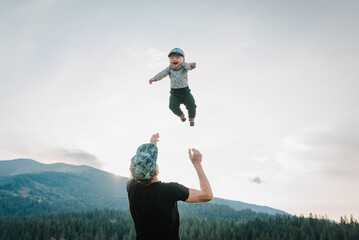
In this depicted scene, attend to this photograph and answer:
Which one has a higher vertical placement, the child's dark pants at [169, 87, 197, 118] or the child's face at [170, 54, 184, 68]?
the child's face at [170, 54, 184, 68]

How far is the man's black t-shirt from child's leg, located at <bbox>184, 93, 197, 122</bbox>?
4760mm

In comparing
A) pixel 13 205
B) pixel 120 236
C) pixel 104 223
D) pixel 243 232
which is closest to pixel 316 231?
pixel 243 232

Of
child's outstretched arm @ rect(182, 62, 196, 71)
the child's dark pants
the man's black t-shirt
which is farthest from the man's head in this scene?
the man's black t-shirt

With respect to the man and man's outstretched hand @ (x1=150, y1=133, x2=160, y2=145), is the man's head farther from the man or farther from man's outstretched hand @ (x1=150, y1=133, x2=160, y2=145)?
the man

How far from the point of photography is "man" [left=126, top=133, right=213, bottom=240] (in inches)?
145

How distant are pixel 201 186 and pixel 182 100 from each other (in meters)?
4.96

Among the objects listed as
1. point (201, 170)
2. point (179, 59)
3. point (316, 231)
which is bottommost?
point (316, 231)

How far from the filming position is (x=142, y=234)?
381cm

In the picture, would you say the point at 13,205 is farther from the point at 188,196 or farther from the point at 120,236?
the point at 188,196

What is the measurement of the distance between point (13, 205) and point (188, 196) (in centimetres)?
21928

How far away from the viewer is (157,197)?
12.3 ft

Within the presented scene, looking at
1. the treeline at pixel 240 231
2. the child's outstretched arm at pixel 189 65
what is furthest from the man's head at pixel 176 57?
the treeline at pixel 240 231

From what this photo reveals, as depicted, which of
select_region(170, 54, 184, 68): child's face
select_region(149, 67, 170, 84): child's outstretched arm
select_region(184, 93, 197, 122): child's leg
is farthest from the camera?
select_region(184, 93, 197, 122): child's leg

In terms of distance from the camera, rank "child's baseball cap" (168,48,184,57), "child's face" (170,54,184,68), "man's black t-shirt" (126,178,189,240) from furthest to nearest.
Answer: "child's face" (170,54,184,68)
"child's baseball cap" (168,48,184,57)
"man's black t-shirt" (126,178,189,240)
